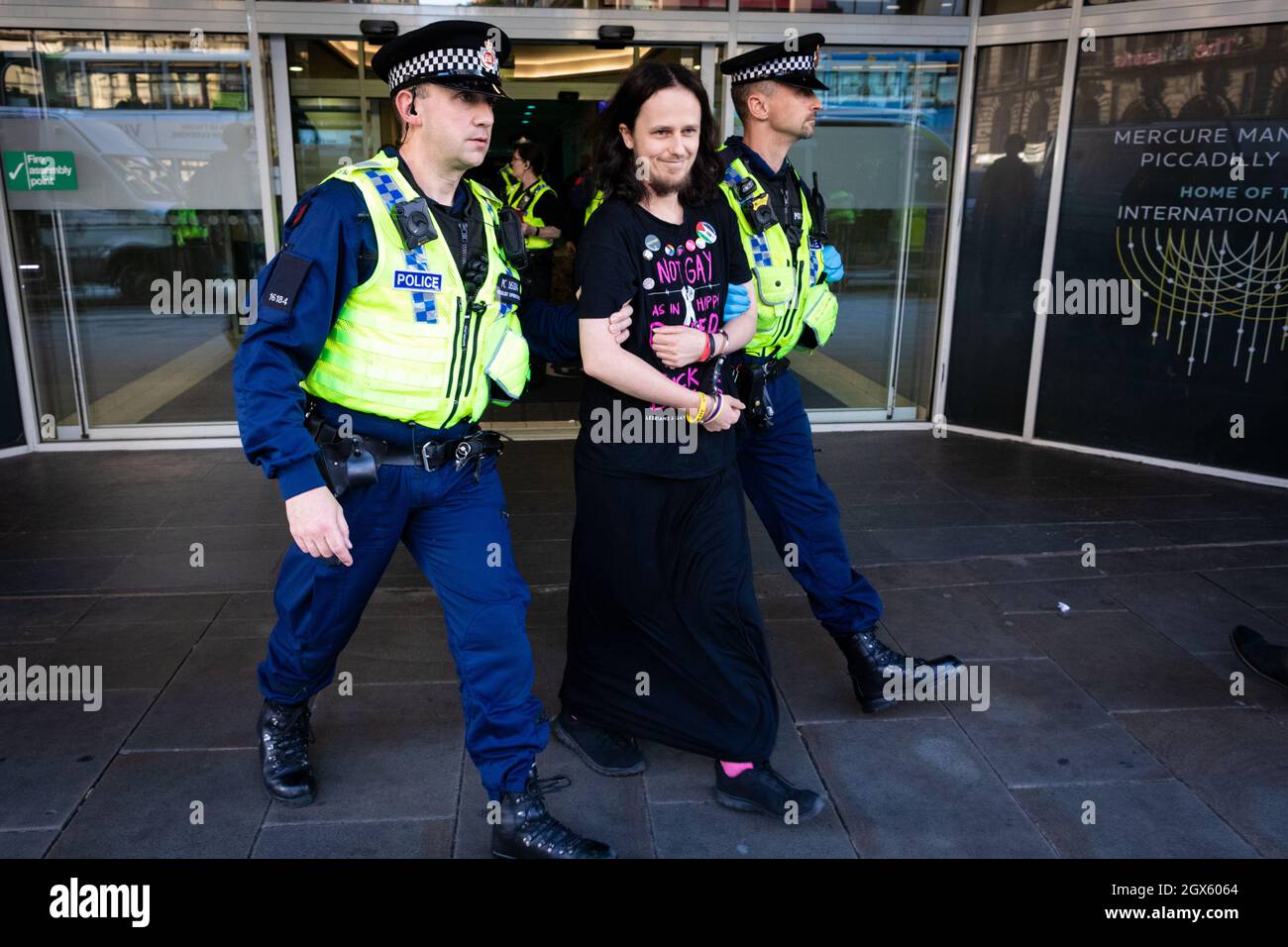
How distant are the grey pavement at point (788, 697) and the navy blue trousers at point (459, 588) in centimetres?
39

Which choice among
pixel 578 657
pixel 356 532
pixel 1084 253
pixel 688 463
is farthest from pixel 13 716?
pixel 1084 253

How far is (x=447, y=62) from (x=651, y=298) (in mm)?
758

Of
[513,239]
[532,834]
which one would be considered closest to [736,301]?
[513,239]

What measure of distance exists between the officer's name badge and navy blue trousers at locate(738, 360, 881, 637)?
3.94ft

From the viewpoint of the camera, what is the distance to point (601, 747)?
318 centimetres

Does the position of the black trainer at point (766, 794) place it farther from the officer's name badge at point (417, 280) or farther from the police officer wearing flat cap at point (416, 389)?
the officer's name badge at point (417, 280)

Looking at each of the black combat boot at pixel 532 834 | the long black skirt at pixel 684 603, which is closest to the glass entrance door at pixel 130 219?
the long black skirt at pixel 684 603

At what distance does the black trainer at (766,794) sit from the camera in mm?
2893

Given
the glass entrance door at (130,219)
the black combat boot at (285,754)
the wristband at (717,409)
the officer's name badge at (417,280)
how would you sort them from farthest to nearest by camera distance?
the glass entrance door at (130,219)
the black combat boot at (285,754)
the wristband at (717,409)
the officer's name badge at (417,280)

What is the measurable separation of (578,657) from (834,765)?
2.75 feet

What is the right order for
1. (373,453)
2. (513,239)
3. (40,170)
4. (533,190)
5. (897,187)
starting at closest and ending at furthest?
(373,453)
(513,239)
(40,170)
(897,187)
(533,190)

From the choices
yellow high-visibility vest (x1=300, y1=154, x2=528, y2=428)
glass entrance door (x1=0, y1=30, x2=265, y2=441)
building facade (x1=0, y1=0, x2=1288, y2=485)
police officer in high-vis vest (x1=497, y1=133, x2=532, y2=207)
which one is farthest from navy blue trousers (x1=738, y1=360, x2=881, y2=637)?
police officer in high-vis vest (x1=497, y1=133, x2=532, y2=207)

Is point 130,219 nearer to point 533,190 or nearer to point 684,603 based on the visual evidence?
point 533,190

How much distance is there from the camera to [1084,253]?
6.50 meters
